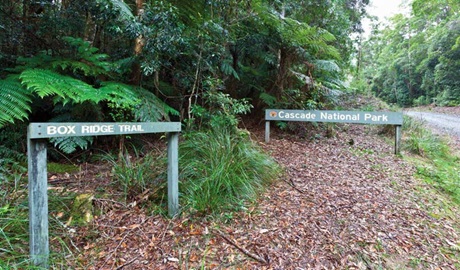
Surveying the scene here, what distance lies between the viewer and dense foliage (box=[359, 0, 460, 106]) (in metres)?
19.7

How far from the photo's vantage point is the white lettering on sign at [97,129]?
174cm

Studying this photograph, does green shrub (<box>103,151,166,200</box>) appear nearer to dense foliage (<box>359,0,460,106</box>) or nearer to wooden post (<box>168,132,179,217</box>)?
wooden post (<box>168,132,179,217</box>)

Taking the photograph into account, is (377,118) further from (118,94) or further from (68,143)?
(68,143)

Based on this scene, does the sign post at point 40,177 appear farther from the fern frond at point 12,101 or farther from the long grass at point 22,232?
the fern frond at point 12,101

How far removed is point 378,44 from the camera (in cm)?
3403

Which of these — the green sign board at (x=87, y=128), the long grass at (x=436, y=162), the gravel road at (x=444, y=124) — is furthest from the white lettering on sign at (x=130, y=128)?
the gravel road at (x=444, y=124)

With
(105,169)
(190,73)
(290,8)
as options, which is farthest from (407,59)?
(105,169)

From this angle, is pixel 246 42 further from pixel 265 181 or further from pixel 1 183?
pixel 1 183

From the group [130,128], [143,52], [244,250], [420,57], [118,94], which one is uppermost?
[420,57]

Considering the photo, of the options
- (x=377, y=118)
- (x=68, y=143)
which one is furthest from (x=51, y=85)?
(x=377, y=118)

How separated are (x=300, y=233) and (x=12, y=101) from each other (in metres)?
3.12

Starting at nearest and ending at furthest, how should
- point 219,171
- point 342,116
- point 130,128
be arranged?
point 130,128, point 219,171, point 342,116

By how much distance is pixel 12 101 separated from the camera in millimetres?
2617

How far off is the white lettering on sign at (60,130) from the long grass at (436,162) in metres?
4.64
